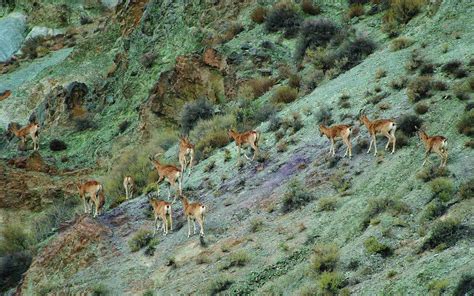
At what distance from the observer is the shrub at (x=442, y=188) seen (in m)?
17.9

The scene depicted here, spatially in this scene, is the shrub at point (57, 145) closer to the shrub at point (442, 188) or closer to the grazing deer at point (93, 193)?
the grazing deer at point (93, 193)

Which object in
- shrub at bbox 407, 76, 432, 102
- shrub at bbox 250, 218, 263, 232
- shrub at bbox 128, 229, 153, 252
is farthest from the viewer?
shrub at bbox 407, 76, 432, 102

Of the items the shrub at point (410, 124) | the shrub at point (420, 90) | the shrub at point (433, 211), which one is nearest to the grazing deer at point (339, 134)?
the shrub at point (410, 124)

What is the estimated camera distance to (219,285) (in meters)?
19.0

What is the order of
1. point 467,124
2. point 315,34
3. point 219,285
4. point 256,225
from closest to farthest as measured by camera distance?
point 219,285
point 467,124
point 256,225
point 315,34

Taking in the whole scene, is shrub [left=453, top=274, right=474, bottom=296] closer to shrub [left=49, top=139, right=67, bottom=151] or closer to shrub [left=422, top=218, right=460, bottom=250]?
shrub [left=422, top=218, right=460, bottom=250]

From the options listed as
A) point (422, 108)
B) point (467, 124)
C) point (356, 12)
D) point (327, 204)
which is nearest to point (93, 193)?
point (327, 204)

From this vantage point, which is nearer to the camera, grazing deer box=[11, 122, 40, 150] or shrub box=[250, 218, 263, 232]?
shrub box=[250, 218, 263, 232]

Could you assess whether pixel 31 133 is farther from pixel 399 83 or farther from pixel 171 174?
pixel 399 83

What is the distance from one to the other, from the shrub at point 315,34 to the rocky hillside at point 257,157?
0.25ft

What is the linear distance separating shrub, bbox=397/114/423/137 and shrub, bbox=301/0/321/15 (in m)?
17.1

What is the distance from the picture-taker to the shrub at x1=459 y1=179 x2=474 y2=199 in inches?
687

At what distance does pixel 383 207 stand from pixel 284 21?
20.6m

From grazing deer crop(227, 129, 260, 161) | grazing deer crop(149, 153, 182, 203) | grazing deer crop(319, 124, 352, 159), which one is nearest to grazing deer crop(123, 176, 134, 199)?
grazing deer crop(149, 153, 182, 203)
